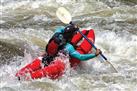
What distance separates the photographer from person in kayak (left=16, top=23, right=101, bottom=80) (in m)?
7.50

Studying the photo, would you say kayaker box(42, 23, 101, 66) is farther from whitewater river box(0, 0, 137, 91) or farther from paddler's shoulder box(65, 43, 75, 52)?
whitewater river box(0, 0, 137, 91)

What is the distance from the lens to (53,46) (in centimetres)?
768

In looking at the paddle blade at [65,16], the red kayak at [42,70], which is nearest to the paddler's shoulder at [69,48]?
the red kayak at [42,70]

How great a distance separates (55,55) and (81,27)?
3.00 m

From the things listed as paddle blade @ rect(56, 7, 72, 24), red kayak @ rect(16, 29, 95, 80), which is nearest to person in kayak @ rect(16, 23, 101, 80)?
red kayak @ rect(16, 29, 95, 80)

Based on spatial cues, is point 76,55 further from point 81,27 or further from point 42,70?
point 81,27

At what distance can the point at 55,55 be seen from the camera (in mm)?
7781

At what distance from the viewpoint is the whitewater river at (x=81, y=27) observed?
7449 mm

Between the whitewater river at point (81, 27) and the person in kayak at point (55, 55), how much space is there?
0.14 metres

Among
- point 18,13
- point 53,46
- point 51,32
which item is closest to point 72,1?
point 18,13

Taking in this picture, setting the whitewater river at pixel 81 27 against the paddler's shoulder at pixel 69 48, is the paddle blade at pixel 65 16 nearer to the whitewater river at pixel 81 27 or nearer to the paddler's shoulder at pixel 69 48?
the whitewater river at pixel 81 27

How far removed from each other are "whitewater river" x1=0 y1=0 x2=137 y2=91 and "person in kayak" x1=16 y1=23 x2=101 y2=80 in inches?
5.7

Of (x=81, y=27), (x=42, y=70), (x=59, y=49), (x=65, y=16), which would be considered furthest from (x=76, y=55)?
(x=81, y=27)

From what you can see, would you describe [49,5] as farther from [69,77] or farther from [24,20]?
[69,77]
